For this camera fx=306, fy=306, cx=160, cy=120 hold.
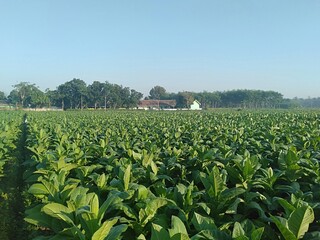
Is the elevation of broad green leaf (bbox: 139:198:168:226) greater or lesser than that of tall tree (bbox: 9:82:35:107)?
lesser

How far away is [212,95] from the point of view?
4653 inches

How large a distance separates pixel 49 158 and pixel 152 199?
278 cm

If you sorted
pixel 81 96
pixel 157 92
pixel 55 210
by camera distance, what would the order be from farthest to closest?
1. pixel 157 92
2. pixel 81 96
3. pixel 55 210

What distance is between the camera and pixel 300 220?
7.09 feet

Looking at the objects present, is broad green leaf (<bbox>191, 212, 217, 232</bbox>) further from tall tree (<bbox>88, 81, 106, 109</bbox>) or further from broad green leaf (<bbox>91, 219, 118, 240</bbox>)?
tall tree (<bbox>88, 81, 106, 109</bbox>)

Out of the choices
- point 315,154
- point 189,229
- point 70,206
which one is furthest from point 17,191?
point 315,154

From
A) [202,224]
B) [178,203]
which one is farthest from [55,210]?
[202,224]

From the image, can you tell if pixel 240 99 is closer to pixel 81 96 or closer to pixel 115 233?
pixel 81 96

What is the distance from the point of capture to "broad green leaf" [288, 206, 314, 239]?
2.15 m

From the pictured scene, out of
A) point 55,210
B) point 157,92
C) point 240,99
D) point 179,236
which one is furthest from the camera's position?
point 157,92

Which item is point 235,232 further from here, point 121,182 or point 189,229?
point 121,182

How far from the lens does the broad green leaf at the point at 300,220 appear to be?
84.7 inches

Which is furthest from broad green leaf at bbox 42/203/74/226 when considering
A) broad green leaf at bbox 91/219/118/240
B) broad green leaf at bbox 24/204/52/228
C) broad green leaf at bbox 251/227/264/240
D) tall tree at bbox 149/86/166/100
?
tall tree at bbox 149/86/166/100

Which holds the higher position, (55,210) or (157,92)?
(157,92)
